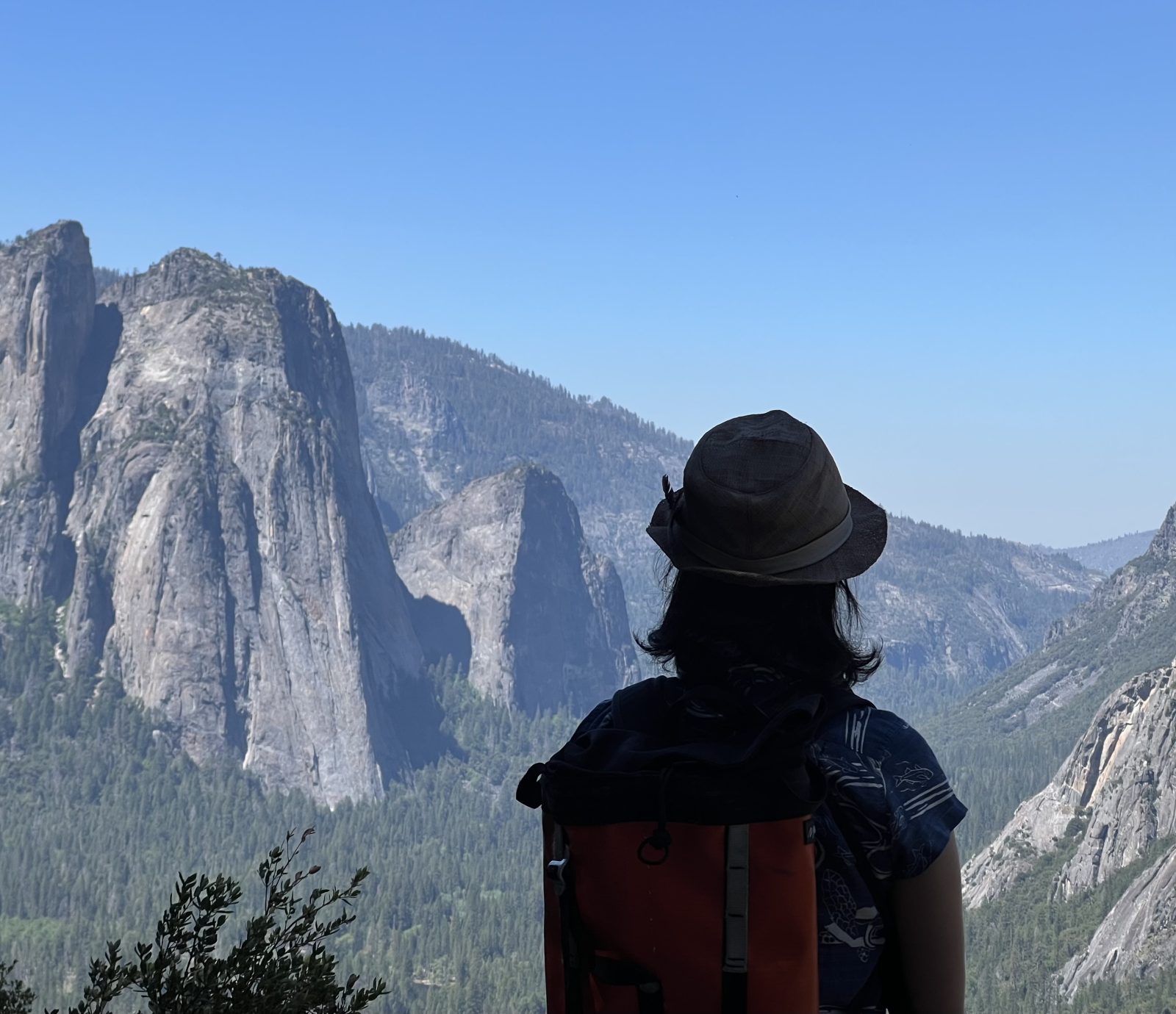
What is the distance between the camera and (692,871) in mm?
3787

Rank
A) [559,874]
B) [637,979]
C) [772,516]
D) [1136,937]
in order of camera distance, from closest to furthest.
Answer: [637,979], [559,874], [772,516], [1136,937]

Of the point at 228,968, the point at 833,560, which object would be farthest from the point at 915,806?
the point at 228,968

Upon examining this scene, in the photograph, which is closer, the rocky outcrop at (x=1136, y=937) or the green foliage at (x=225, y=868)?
the rocky outcrop at (x=1136, y=937)

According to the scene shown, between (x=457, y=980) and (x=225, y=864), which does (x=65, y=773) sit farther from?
(x=457, y=980)

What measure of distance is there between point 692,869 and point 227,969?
16.0ft

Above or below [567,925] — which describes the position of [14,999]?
below

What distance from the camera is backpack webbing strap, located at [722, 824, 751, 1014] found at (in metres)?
3.73

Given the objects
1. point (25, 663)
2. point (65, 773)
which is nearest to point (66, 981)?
point (65, 773)

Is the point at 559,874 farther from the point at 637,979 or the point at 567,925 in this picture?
the point at 637,979

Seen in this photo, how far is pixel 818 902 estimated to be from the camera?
4.06 metres

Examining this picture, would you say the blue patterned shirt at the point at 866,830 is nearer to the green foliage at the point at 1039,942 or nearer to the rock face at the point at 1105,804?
the green foliage at the point at 1039,942

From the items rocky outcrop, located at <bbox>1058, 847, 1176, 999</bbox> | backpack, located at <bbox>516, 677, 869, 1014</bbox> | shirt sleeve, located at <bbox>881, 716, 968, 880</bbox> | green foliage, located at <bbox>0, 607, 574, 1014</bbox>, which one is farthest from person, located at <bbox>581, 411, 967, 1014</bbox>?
green foliage, located at <bbox>0, 607, 574, 1014</bbox>

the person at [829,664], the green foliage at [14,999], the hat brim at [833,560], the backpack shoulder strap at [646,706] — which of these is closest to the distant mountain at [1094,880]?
the green foliage at [14,999]

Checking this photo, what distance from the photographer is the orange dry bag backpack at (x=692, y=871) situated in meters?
3.72
